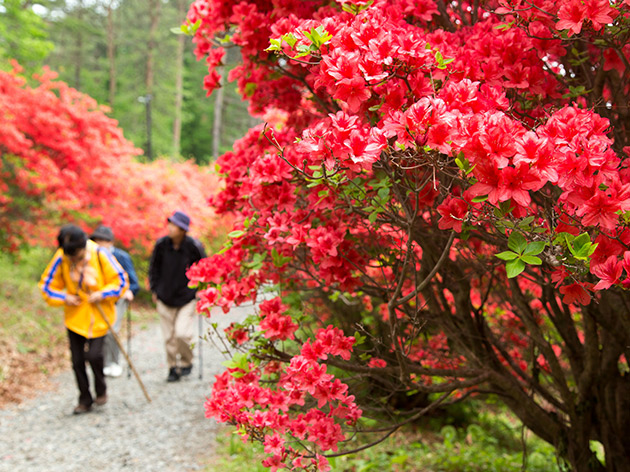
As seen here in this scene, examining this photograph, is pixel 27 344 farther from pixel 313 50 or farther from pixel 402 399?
pixel 313 50

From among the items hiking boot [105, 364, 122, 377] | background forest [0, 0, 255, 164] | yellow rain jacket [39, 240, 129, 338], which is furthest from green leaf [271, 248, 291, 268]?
background forest [0, 0, 255, 164]

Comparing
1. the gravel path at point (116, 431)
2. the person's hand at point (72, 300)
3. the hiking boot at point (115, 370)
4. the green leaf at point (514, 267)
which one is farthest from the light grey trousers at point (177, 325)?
the green leaf at point (514, 267)

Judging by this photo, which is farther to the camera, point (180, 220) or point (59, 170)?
point (59, 170)

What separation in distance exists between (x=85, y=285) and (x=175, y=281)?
1.13 metres

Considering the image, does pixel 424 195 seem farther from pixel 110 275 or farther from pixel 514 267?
pixel 110 275

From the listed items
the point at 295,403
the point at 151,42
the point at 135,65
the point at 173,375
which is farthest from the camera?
the point at 135,65

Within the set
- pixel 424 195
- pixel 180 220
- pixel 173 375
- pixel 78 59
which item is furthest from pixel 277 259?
pixel 78 59

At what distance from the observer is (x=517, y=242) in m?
1.25

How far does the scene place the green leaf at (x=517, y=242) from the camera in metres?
1.24

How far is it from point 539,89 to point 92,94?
86.6 feet

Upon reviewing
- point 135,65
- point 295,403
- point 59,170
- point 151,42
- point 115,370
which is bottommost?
point 115,370

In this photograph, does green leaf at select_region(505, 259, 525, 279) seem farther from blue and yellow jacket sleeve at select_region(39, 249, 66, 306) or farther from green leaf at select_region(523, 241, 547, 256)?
blue and yellow jacket sleeve at select_region(39, 249, 66, 306)

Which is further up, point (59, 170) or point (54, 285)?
point (59, 170)

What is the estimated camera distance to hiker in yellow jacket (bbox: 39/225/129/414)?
454cm
